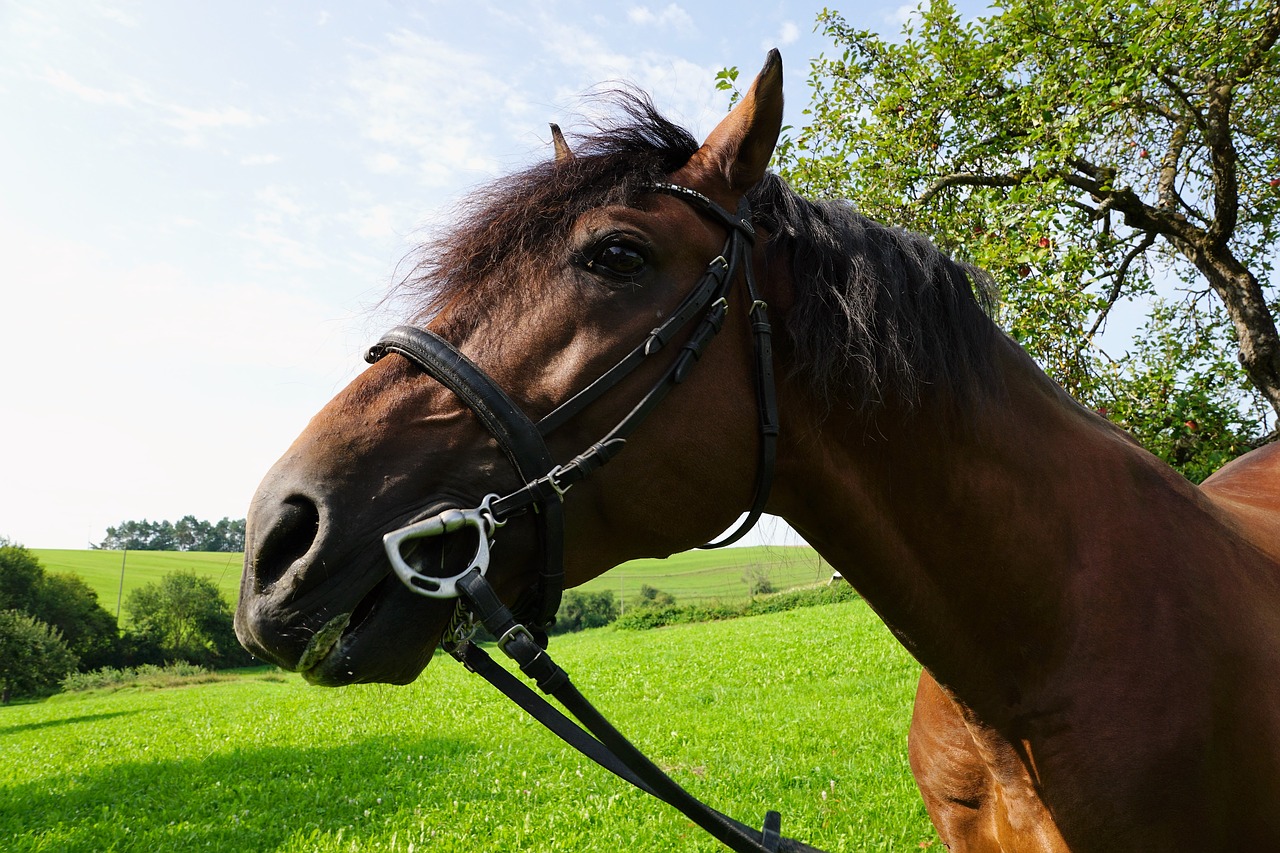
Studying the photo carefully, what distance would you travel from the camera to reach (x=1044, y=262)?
549 centimetres

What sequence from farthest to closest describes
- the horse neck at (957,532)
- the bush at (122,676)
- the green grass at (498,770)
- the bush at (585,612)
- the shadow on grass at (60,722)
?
1. the bush at (585,612)
2. the bush at (122,676)
3. the shadow on grass at (60,722)
4. the green grass at (498,770)
5. the horse neck at (957,532)

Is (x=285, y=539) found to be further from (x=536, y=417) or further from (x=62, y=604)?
(x=62, y=604)

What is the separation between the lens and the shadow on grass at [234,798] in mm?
6648

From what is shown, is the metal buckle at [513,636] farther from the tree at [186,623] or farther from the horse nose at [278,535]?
the tree at [186,623]

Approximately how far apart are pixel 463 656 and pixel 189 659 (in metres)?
54.9

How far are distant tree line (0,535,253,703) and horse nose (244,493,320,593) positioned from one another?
49011 millimetres

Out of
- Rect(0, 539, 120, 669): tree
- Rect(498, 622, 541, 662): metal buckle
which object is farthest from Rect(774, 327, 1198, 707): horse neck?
Rect(0, 539, 120, 669): tree

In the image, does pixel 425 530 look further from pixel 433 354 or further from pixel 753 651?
pixel 753 651


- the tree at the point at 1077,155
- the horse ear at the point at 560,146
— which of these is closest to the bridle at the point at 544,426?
the horse ear at the point at 560,146

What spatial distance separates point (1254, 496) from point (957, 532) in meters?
1.73

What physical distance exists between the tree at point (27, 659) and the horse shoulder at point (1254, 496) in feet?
159

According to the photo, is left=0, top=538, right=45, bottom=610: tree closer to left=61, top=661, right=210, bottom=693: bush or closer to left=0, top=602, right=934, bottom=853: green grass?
left=61, top=661, right=210, bottom=693: bush

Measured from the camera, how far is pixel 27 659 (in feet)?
123

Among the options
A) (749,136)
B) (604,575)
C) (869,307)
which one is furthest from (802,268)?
(604,575)
